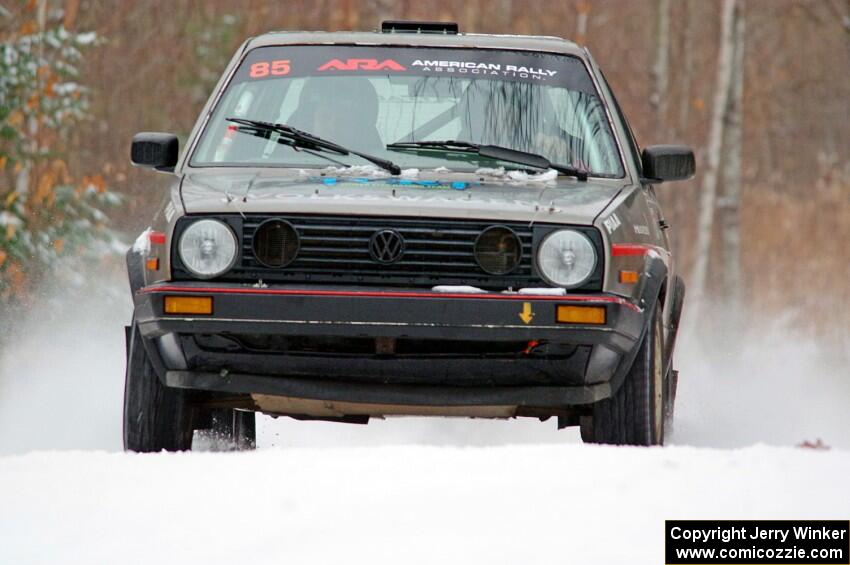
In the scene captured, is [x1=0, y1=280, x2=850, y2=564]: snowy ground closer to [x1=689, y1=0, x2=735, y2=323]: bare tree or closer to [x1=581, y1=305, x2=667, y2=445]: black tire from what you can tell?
[x1=581, y1=305, x2=667, y2=445]: black tire

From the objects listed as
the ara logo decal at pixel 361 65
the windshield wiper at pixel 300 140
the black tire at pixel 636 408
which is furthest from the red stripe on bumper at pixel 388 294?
the ara logo decal at pixel 361 65

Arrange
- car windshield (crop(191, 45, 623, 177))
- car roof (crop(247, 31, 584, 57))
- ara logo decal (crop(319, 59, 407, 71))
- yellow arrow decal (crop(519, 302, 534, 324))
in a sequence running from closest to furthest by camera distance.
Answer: yellow arrow decal (crop(519, 302, 534, 324)), car windshield (crop(191, 45, 623, 177)), ara logo decal (crop(319, 59, 407, 71)), car roof (crop(247, 31, 584, 57))

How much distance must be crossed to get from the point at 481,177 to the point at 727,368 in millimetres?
6990

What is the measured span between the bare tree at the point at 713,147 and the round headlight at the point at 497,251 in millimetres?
19175

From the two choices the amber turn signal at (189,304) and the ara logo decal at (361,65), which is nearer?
the amber turn signal at (189,304)

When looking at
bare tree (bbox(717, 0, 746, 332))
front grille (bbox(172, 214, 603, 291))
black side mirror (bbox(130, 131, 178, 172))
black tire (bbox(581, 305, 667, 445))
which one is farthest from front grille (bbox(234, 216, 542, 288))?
bare tree (bbox(717, 0, 746, 332))

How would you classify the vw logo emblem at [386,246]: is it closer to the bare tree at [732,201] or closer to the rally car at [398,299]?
the rally car at [398,299]

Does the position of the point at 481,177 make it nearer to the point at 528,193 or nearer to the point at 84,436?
the point at 528,193

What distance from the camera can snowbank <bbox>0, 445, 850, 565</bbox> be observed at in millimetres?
4641

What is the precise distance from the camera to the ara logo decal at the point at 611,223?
6207mm

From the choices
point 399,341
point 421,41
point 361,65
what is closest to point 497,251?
point 399,341

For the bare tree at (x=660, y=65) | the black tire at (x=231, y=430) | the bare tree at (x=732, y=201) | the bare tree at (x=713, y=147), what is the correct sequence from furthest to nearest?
the bare tree at (x=660, y=65) < the bare tree at (x=713, y=147) < the bare tree at (x=732, y=201) < the black tire at (x=231, y=430)

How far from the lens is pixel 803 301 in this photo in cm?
2366

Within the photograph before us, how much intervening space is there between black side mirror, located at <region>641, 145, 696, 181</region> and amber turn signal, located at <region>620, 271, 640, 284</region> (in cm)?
117
